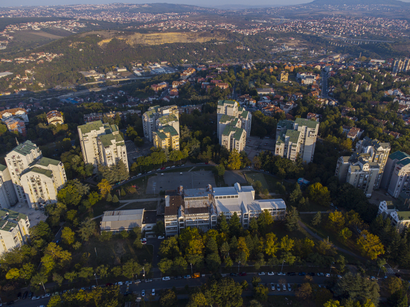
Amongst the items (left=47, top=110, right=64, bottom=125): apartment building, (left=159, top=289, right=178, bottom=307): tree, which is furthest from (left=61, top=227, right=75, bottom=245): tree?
(left=47, top=110, right=64, bottom=125): apartment building

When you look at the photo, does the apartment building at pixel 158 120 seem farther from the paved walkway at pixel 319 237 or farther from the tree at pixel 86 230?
the paved walkway at pixel 319 237

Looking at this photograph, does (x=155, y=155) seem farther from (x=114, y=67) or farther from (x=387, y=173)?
(x=114, y=67)

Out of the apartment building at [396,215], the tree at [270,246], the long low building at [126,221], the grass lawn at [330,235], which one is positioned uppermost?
the apartment building at [396,215]

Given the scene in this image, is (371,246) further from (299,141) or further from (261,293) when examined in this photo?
(299,141)

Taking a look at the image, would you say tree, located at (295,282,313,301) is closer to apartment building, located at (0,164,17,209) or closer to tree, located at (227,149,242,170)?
tree, located at (227,149,242,170)

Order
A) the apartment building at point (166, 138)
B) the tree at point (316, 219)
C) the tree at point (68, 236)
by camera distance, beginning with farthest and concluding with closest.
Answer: the apartment building at point (166, 138) → the tree at point (316, 219) → the tree at point (68, 236)

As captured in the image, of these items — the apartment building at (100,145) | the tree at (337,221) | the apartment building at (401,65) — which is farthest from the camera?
the apartment building at (401,65)

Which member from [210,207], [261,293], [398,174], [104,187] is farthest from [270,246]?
[104,187]

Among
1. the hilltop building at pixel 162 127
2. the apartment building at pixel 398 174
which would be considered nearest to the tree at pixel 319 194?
the apartment building at pixel 398 174
